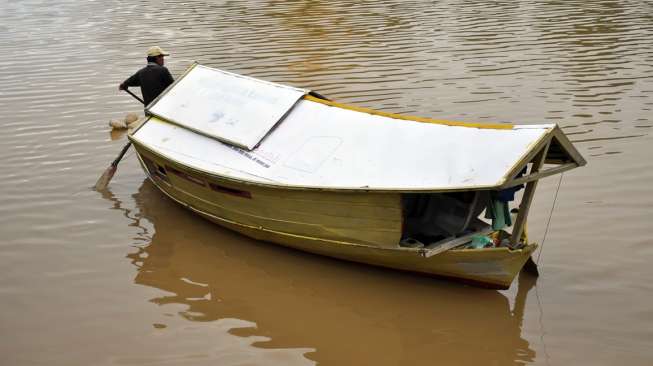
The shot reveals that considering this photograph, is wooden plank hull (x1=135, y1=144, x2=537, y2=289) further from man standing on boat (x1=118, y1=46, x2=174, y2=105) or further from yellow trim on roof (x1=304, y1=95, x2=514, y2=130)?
man standing on boat (x1=118, y1=46, x2=174, y2=105)

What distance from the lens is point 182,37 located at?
18.1m

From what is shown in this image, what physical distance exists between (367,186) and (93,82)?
9.98 metres

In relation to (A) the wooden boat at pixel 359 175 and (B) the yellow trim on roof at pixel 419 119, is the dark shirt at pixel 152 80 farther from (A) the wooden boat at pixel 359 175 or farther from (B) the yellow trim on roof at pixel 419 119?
(B) the yellow trim on roof at pixel 419 119

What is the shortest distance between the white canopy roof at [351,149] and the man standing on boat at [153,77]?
767mm

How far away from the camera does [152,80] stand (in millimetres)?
9688

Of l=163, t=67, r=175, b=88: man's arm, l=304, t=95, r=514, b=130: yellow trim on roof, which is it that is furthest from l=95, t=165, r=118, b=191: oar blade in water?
l=304, t=95, r=514, b=130: yellow trim on roof

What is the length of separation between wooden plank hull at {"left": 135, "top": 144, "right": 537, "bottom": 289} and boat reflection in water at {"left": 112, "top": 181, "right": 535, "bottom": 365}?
0.73ft

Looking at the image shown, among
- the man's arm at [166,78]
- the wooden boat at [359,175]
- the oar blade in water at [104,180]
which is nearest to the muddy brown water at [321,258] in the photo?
the oar blade in water at [104,180]

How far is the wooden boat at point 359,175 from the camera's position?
248 inches

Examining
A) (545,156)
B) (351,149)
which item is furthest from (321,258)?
(545,156)

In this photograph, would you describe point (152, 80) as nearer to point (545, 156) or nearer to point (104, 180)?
point (104, 180)

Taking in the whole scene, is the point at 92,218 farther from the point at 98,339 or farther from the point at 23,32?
the point at 23,32

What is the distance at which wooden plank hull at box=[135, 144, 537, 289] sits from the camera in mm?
6539

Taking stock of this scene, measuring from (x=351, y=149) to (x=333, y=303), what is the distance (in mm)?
1570
